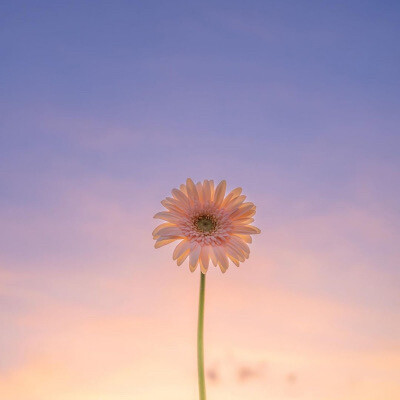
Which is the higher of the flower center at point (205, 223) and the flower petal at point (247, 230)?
the flower center at point (205, 223)

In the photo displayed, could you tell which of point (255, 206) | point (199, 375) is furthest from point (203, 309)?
point (255, 206)

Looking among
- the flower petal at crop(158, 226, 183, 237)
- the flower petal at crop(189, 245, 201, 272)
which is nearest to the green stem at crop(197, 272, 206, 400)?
the flower petal at crop(189, 245, 201, 272)

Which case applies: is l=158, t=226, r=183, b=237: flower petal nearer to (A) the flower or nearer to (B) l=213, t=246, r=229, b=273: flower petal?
(A) the flower

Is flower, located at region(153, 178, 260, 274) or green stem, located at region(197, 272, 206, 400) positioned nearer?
green stem, located at region(197, 272, 206, 400)

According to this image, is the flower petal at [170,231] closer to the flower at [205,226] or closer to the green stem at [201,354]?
the flower at [205,226]

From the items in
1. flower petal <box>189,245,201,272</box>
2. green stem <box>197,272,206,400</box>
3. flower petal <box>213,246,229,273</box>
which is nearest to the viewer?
green stem <box>197,272,206,400</box>

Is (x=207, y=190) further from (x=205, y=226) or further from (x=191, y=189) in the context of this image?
(x=205, y=226)

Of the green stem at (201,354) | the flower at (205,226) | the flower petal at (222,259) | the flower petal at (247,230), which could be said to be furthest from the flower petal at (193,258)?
the green stem at (201,354)

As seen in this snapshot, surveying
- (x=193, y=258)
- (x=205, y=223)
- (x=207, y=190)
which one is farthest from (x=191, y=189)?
(x=193, y=258)
